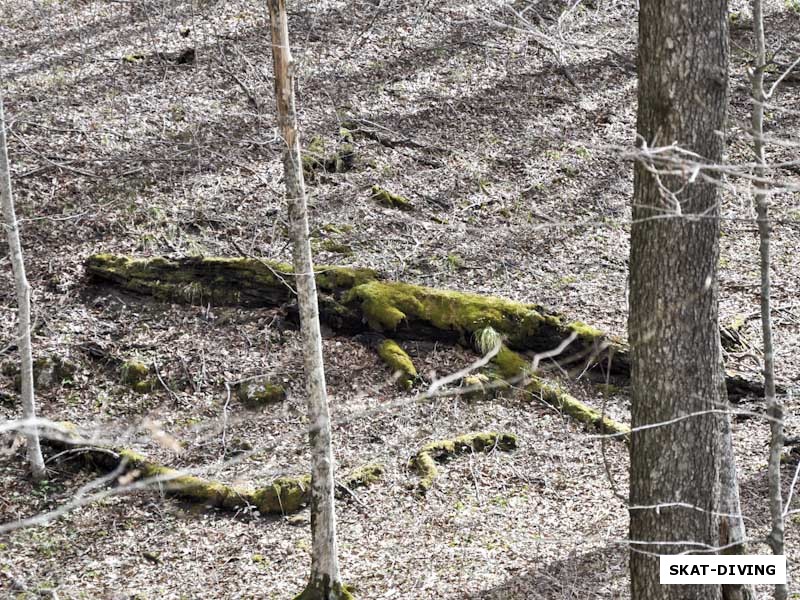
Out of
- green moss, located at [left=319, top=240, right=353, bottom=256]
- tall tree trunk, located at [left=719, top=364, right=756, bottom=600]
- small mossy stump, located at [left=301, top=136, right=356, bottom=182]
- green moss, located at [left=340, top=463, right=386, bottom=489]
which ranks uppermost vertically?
small mossy stump, located at [left=301, top=136, right=356, bottom=182]

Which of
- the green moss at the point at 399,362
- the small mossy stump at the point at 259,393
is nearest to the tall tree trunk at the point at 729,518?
the green moss at the point at 399,362

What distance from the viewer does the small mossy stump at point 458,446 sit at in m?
8.48

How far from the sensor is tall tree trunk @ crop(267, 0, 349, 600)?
20.1 ft

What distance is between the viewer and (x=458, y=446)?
875 cm

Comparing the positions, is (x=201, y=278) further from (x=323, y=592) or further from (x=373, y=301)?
(x=323, y=592)

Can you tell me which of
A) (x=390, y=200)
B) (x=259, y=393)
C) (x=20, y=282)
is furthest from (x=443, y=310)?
(x=20, y=282)

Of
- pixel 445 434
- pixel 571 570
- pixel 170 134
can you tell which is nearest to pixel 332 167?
pixel 170 134

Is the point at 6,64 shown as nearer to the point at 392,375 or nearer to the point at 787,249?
the point at 392,375

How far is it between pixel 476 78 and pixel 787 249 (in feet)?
23.0

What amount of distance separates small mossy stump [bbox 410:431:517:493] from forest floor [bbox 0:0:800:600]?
132mm

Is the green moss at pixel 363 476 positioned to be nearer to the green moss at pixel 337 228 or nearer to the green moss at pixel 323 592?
the green moss at pixel 323 592

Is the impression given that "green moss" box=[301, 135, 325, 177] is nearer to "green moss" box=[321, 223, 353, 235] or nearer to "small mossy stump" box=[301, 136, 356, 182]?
"small mossy stump" box=[301, 136, 356, 182]

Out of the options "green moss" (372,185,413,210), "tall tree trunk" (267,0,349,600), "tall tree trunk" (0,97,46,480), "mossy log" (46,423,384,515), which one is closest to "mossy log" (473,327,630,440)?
"mossy log" (46,423,384,515)

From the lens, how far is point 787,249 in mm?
11719
